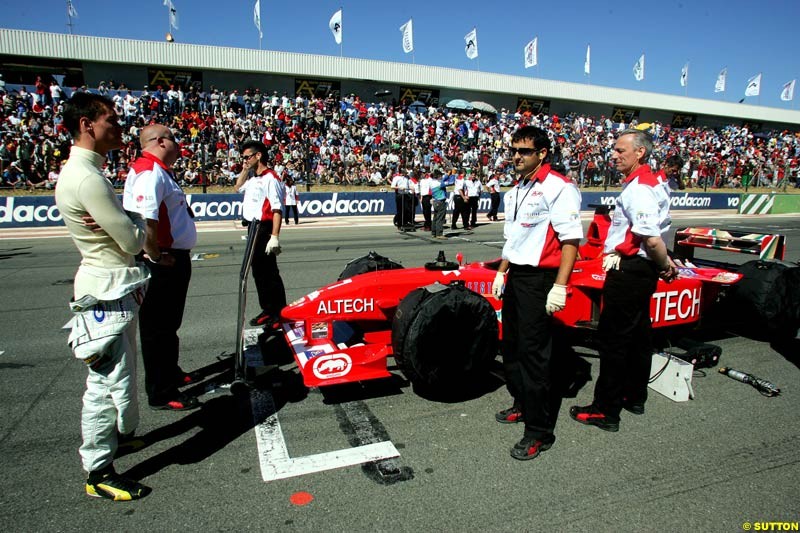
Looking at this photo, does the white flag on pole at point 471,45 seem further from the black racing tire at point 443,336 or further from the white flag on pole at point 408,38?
the black racing tire at point 443,336

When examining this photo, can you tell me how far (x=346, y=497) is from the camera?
2.74 meters

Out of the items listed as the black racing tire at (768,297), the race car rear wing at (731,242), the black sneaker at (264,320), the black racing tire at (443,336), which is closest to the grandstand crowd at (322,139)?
the race car rear wing at (731,242)

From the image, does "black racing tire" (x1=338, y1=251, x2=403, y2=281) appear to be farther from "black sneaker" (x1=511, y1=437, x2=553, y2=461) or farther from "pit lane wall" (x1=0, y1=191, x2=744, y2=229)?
"pit lane wall" (x1=0, y1=191, x2=744, y2=229)

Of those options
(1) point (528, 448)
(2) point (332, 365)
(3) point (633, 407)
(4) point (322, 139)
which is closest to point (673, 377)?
(3) point (633, 407)

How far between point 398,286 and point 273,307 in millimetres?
1967

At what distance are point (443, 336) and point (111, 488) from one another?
2.22m

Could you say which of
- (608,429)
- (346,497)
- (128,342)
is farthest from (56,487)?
(608,429)

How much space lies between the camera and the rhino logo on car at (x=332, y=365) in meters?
3.65

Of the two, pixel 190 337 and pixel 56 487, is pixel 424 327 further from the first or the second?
pixel 190 337

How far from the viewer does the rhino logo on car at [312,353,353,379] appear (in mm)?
3654

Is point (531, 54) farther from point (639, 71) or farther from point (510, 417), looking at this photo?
point (510, 417)

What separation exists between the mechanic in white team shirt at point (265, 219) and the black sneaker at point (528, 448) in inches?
126

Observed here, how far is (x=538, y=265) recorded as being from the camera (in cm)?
319

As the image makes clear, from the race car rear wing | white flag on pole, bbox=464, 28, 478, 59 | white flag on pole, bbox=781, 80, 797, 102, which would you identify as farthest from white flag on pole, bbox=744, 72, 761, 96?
the race car rear wing
